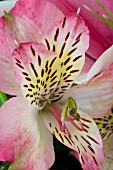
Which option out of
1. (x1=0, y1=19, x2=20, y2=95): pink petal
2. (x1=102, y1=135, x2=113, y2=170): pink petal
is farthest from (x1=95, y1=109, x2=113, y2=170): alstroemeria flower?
(x1=0, y1=19, x2=20, y2=95): pink petal

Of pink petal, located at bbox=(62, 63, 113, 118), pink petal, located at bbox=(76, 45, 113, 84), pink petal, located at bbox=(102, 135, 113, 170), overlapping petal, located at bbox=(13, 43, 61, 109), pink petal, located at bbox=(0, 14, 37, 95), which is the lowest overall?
pink petal, located at bbox=(102, 135, 113, 170)

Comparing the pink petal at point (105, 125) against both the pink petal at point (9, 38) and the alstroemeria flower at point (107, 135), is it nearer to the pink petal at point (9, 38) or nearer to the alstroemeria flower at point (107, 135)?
the alstroemeria flower at point (107, 135)

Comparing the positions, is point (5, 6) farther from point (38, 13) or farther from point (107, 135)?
point (107, 135)

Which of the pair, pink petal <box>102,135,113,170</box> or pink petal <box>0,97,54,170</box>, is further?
pink petal <box>102,135,113,170</box>

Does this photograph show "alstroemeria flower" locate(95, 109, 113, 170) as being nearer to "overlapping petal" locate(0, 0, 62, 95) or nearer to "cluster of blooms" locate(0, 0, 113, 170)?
"cluster of blooms" locate(0, 0, 113, 170)

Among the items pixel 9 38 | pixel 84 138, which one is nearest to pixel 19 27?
pixel 9 38

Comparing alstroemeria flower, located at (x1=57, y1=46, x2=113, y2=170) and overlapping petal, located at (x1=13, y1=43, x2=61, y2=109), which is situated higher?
overlapping petal, located at (x1=13, y1=43, x2=61, y2=109)

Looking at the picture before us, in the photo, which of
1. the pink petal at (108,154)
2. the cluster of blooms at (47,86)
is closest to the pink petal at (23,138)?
the cluster of blooms at (47,86)

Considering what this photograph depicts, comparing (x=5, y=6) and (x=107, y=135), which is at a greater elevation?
(x=5, y=6)
